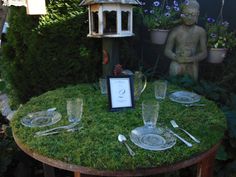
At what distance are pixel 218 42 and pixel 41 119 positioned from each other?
180cm

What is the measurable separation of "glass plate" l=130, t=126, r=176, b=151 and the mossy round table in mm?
25

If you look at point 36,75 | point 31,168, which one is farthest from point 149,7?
point 31,168

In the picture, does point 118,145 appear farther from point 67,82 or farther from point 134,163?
point 67,82

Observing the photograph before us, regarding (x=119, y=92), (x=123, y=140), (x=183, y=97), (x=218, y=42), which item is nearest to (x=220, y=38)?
(x=218, y=42)

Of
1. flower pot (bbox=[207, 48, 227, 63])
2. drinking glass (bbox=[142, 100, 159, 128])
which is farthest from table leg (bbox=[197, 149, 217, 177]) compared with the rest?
flower pot (bbox=[207, 48, 227, 63])

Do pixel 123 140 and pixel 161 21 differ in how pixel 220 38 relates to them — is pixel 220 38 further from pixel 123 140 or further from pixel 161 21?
pixel 123 140

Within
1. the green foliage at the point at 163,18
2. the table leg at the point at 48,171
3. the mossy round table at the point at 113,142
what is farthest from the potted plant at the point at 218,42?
the table leg at the point at 48,171

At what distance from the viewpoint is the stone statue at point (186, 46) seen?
244 centimetres

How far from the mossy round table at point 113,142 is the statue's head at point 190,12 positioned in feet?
3.38

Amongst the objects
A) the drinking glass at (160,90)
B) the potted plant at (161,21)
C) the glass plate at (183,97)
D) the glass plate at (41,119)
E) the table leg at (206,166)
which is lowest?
the table leg at (206,166)

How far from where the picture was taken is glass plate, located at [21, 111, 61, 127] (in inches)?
51.1

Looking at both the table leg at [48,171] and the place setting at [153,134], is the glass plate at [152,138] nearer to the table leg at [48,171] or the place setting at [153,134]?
the place setting at [153,134]

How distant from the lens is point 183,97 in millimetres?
1663

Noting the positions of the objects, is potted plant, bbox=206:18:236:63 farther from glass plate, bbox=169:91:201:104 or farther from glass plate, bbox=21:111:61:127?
glass plate, bbox=21:111:61:127
